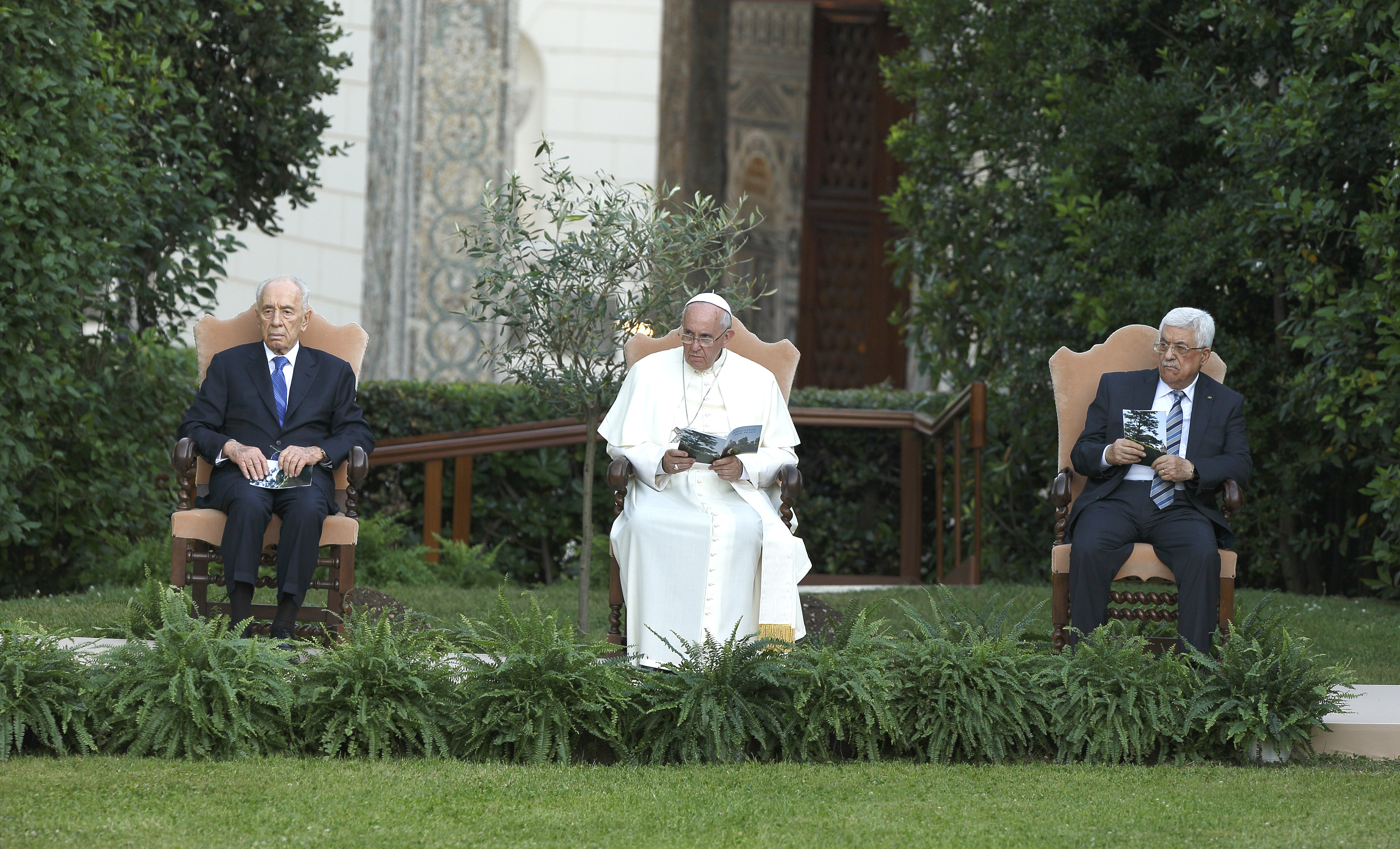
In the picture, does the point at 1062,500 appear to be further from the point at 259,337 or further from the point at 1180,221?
the point at 259,337

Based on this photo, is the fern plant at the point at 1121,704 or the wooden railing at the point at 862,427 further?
the wooden railing at the point at 862,427

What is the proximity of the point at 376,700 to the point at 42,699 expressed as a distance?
0.85 metres

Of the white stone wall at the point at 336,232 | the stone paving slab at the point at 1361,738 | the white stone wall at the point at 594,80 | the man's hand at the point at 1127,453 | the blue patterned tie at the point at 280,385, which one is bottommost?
the stone paving slab at the point at 1361,738

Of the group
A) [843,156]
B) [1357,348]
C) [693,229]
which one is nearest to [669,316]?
[693,229]

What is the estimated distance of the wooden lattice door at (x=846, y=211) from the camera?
51.1 ft

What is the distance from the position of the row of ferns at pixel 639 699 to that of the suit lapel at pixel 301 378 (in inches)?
39.2

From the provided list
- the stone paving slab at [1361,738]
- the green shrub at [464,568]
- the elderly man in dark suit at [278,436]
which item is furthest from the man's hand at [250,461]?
the stone paving slab at [1361,738]

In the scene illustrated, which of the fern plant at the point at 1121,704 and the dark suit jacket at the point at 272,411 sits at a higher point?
the dark suit jacket at the point at 272,411

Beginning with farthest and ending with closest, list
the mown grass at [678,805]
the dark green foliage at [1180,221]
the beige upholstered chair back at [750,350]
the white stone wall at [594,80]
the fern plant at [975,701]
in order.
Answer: the white stone wall at [594,80], the dark green foliage at [1180,221], the beige upholstered chair back at [750,350], the fern plant at [975,701], the mown grass at [678,805]

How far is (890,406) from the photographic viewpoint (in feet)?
31.6

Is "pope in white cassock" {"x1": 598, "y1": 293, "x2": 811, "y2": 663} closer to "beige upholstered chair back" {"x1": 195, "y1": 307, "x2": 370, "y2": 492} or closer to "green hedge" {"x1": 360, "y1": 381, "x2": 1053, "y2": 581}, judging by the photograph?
"beige upholstered chair back" {"x1": 195, "y1": 307, "x2": 370, "y2": 492}

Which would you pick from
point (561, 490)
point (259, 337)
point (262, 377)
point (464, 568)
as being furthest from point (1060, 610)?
point (561, 490)

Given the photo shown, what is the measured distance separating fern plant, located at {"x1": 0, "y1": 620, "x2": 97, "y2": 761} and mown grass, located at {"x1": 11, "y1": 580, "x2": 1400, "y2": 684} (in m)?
0.71

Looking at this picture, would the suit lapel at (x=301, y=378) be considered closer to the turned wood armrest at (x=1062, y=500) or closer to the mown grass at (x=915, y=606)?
the mown grass at (x=915, y=606)
